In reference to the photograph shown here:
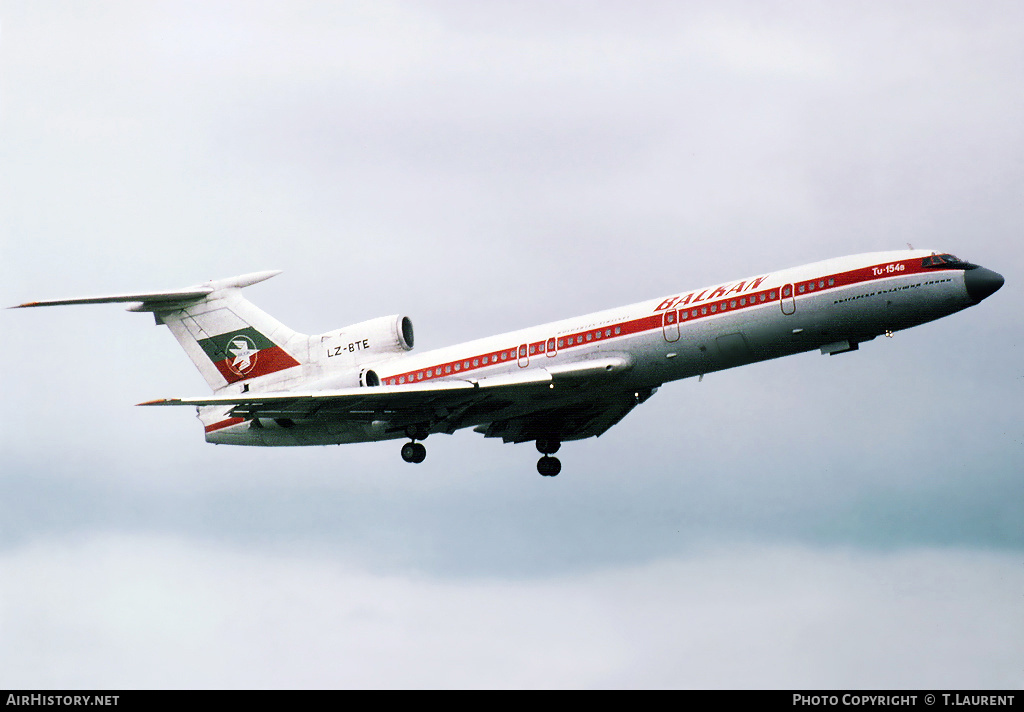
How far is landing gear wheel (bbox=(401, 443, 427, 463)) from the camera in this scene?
4094cm

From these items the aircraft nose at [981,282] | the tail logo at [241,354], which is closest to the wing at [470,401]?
the tail logo at [241,354]

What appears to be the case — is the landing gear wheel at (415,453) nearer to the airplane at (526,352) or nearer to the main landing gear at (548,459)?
the airplane at (526,352)

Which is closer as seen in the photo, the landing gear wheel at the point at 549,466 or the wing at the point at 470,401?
the wing at the point at 470,401

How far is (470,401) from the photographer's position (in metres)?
39.2

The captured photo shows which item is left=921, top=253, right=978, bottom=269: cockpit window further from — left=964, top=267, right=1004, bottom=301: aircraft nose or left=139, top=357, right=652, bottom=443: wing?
left=139, top=357, right=652, bottom=443: wing

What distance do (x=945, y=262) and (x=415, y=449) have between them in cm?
1547

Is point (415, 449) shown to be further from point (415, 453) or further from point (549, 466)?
point (549, 466)

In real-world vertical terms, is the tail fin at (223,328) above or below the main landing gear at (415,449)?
above

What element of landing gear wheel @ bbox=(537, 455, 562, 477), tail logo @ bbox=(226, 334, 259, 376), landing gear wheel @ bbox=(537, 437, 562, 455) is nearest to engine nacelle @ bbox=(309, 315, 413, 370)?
tail logo @ bbox=(226, 334, 259, 376)

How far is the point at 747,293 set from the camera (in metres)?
36.5

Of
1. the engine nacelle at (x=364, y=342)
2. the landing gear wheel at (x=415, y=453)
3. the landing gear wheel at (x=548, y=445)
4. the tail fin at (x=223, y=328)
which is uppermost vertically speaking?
the tail fin at (x=223, y=328)

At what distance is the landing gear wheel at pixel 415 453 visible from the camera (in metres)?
40.9

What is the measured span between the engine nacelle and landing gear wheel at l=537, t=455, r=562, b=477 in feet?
18.5
